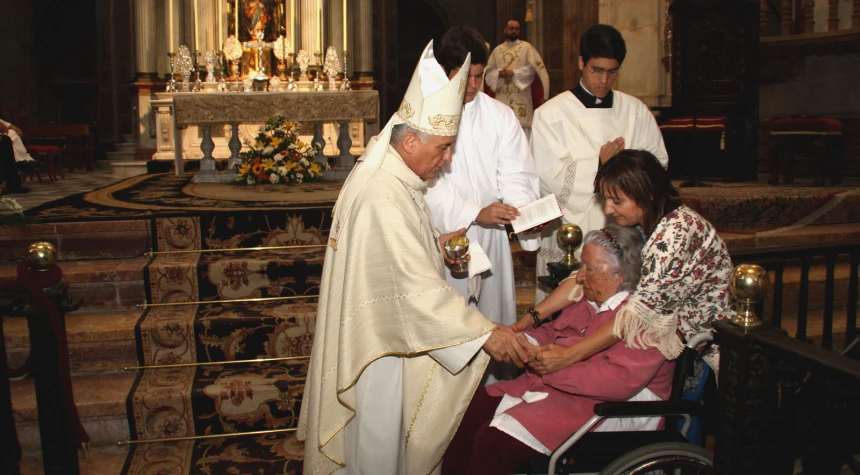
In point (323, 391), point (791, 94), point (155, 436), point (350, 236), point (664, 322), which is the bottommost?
point (155, 436)

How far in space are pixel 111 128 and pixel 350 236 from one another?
48.9 ft

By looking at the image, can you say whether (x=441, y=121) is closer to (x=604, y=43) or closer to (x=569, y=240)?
(x=569, y=240)

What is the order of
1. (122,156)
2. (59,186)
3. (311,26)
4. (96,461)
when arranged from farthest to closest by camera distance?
(122,156) → (311,26) → (59,186) → (96,461)

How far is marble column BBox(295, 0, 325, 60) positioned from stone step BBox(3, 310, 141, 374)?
897 cm

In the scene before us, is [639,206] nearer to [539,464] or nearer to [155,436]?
[539,464]

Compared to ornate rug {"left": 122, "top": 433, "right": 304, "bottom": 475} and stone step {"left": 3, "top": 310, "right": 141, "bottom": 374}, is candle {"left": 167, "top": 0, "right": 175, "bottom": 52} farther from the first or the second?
ornate rug {"left": 122, "top": 433, "right": 304, "bottom": 475}

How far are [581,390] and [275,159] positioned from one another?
6.49 metres

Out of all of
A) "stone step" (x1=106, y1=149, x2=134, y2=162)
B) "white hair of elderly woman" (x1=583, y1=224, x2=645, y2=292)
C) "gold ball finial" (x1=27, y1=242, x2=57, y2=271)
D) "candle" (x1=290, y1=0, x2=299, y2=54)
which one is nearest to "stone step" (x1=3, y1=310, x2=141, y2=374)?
"gold ball finial" (x1=27, y1=242, x2=57, y2=271)

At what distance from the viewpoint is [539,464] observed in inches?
97.9

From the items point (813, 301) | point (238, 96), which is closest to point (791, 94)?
point (813, 301)

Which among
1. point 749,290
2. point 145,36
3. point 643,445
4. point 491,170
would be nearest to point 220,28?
point 145,36

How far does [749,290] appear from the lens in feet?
6.45

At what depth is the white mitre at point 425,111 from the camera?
2.50 metres

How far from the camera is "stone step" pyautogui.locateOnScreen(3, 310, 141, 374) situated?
14.2ft
